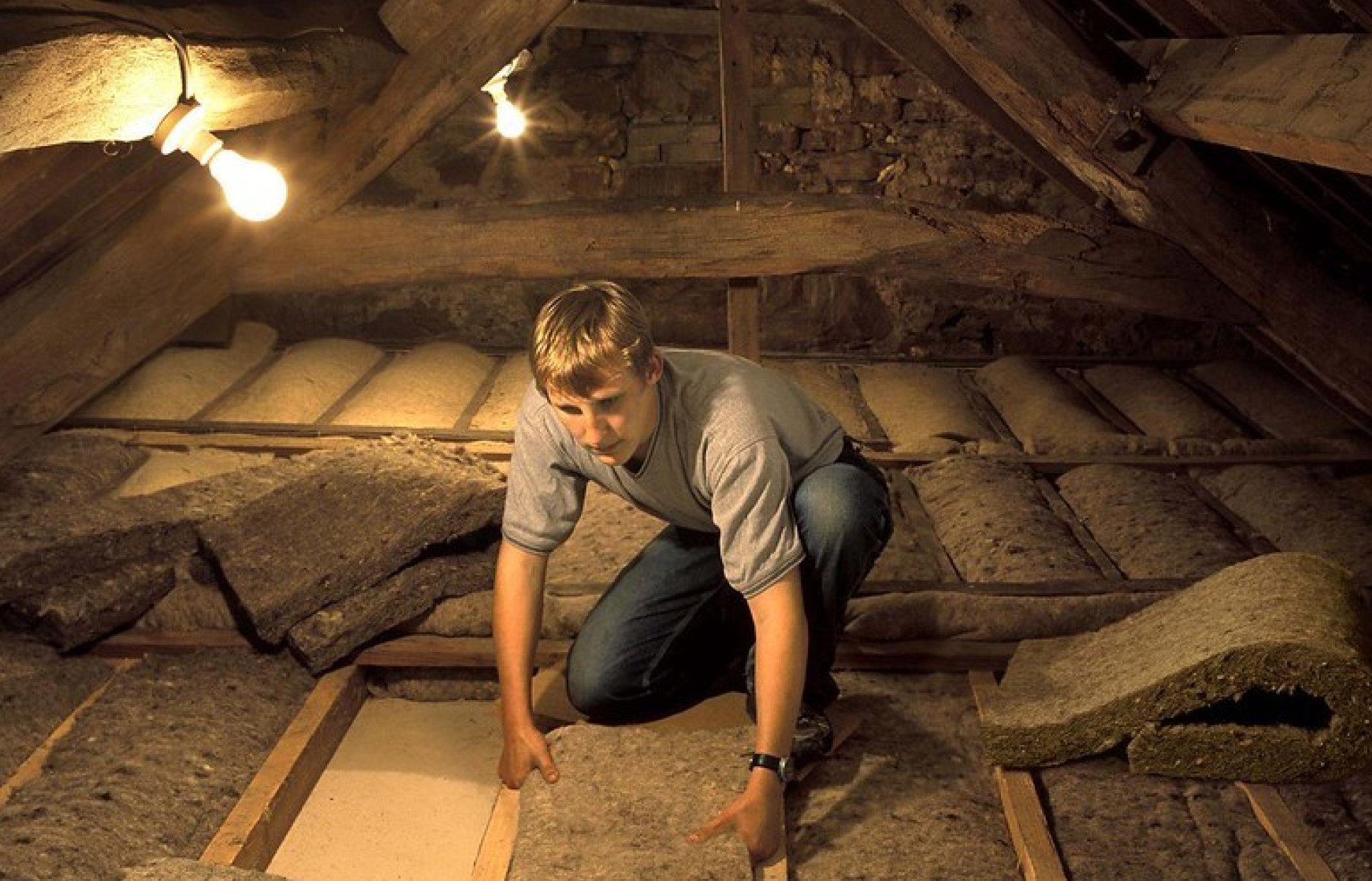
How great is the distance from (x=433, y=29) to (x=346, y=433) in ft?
4.60

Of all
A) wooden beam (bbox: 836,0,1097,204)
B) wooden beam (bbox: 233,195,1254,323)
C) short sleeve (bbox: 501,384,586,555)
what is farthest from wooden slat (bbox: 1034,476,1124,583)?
short sleeve (bbox: 501,384,586,555)

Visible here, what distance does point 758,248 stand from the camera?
13.2 feet

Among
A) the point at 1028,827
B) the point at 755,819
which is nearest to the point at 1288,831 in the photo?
the point at 1028,827

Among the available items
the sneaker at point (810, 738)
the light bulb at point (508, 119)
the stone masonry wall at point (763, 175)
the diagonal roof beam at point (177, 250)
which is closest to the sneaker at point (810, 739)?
the sneaker at point (810, 738)

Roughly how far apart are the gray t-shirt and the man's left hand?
1.11ft

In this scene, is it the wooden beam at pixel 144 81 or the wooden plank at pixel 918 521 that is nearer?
the wooden beam at pixel 144 81

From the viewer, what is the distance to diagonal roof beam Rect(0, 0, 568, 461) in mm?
3523

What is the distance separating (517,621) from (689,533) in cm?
46

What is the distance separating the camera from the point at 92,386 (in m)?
3.73

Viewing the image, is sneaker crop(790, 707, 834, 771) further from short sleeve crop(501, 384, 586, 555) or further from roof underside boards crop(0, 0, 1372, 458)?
roof underside boards crop(0, 0, 1372, 458)

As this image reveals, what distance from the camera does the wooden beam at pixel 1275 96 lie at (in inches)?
91.6

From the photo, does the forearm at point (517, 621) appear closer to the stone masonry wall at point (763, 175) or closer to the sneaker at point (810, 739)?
the sneaker at point (810, 739)

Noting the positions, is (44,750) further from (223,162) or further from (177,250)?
(177,250)

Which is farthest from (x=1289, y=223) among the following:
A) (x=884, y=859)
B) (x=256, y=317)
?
(x=256, y=317)
